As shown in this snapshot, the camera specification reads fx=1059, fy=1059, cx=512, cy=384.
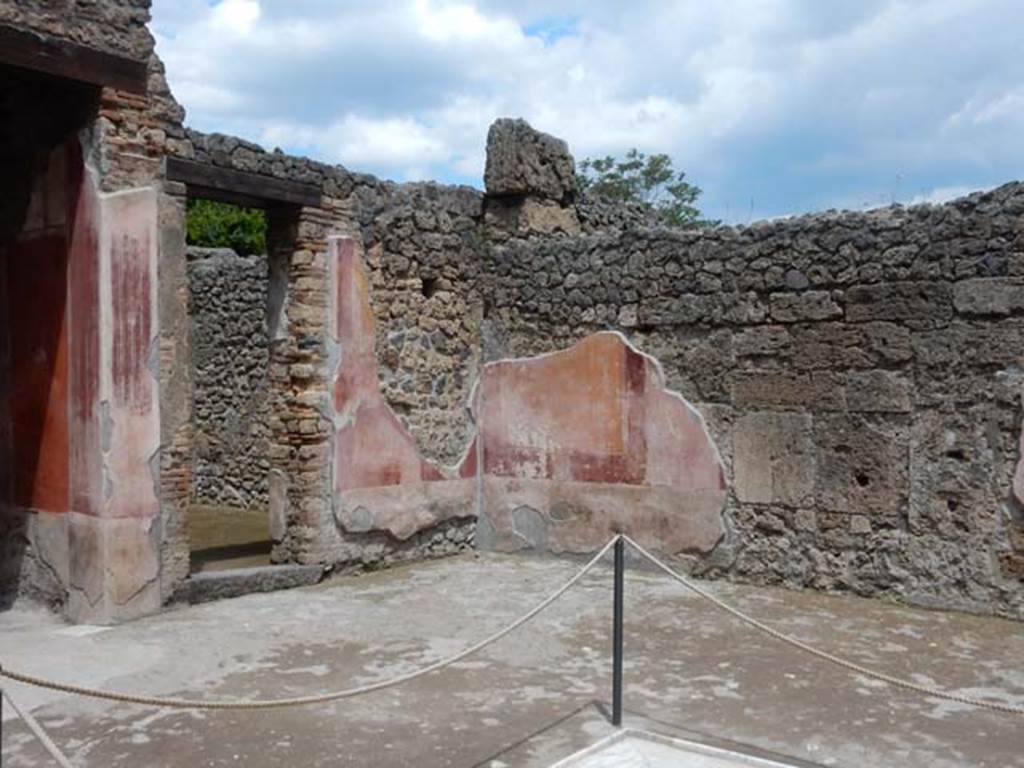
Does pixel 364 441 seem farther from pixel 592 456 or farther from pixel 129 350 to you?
pixel 129 350

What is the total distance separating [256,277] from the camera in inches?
417

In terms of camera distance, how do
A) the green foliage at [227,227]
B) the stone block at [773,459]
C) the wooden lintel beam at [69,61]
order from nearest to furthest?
the wooden lintel beam at [69,61], the stone block at [773,459], the green foliage at [227,227]

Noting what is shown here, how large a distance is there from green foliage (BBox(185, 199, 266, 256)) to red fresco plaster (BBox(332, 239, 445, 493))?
11665 mm

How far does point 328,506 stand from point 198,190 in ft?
7.20

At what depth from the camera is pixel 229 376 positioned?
35.6 ft

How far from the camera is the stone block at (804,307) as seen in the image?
255 inches

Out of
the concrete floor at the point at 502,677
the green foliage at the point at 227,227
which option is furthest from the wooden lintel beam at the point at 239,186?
the green foliage at the point at 227,227

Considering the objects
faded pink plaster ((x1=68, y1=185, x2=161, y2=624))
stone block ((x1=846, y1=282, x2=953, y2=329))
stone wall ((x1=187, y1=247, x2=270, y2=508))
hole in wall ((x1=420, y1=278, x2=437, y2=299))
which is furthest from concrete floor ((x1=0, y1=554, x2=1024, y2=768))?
stone wall ((x1=187, y1=247, x2=270, y2=508))

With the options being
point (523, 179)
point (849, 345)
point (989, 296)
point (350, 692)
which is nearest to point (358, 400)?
point (523, 179)

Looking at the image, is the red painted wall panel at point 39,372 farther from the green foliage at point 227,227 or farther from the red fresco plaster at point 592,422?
the green foliage at point 227,227

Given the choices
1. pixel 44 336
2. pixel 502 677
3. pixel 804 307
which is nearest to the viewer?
pixel 502 677

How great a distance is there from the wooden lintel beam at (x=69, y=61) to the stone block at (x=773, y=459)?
164 inches

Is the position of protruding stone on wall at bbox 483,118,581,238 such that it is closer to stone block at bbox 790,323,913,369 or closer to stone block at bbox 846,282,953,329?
stone block at bbox 790,323,913,369

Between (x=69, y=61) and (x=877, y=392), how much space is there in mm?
4824
